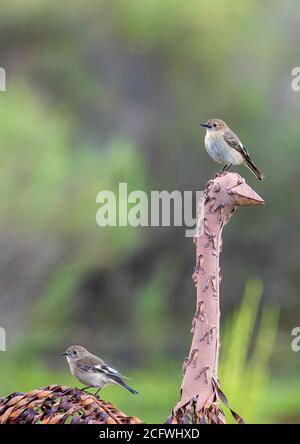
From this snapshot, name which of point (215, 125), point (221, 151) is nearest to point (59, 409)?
point (221, 151)

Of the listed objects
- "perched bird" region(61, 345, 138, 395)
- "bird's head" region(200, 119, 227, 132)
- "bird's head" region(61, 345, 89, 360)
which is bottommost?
"perched bird" region(61, 345, 138, 395)

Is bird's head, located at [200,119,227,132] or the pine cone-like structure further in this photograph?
bird's head, located at [200,119,227,132]

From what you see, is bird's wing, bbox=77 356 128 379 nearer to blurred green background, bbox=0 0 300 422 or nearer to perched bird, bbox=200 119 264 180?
perched bird, bbox=200 119 264 180

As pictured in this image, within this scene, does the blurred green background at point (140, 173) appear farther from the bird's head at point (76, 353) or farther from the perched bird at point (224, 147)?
the bird's head at point (76, 353)

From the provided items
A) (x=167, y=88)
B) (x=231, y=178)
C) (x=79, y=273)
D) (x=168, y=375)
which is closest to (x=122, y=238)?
(x=79, y=273)

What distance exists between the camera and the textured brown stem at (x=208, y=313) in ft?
4.34

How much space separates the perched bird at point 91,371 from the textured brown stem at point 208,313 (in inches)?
21.3

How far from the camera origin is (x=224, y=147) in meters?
2.56

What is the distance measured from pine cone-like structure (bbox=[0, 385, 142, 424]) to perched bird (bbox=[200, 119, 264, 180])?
1.26m

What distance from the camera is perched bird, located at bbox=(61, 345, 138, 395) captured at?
1.89 m

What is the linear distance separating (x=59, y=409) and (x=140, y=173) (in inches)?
202

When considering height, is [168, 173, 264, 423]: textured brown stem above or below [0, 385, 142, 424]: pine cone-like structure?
above

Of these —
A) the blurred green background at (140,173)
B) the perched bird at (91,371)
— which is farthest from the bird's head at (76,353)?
the blurred green background at (140,173)

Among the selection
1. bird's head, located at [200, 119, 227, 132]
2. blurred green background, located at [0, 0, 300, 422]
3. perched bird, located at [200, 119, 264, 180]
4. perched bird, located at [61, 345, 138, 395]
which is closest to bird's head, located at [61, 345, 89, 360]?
perched bird, located at [61, 345, 138, 395]
